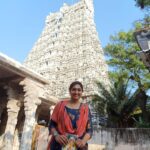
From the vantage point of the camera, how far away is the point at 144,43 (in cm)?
506

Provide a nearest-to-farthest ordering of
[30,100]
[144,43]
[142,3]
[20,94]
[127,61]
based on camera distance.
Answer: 1. [144,43]
2. [142,3]
3. [30,100]
4. [20,94]
5. [127,61]

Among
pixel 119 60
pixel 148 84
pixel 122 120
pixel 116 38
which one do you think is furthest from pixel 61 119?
pixel 116 38

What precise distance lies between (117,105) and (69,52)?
1023 inches

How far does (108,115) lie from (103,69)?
71.3 ft

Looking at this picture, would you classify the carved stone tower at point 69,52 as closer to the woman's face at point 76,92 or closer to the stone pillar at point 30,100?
the stone pillar at point 30,100

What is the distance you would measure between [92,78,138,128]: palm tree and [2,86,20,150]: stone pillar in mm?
6240

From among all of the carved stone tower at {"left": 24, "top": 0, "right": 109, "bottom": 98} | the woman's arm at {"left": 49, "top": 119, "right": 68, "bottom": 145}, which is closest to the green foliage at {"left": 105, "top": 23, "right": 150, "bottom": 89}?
the carved stone tower at {"left": 24, "top": 0, "right": 109, "bottom": 98}

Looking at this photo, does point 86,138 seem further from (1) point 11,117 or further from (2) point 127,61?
(2) point 127,61

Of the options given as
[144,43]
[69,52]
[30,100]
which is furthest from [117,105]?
[69,52]

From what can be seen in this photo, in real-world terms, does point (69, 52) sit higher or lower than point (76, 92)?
higher

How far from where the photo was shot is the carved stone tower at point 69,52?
116 feet

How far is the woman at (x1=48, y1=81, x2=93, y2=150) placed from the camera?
2719mm

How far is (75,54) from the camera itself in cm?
3862

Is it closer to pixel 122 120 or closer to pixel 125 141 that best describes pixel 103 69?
pixel 122 120
